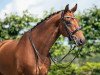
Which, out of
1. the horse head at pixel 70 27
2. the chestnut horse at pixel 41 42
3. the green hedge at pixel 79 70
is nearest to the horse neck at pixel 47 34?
the chestnut horse at pixel 41 42

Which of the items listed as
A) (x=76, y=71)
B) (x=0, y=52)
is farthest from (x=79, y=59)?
(x=0, y=52)

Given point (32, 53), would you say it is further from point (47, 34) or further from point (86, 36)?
point (86, 36)

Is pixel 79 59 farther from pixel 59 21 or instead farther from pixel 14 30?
pixel 59 21

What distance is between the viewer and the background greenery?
16.6 metres

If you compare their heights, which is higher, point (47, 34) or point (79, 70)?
point (47, 34)

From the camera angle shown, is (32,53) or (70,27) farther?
(32,53)

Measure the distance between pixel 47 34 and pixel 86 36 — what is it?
9028mm

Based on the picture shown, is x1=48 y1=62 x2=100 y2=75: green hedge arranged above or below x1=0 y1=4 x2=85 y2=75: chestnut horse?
below

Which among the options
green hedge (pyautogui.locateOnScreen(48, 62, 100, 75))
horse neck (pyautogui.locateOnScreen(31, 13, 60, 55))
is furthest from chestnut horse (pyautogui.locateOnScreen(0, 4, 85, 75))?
green hedge (pyautogui.locateOnScreen(48, 62, 100, 75))

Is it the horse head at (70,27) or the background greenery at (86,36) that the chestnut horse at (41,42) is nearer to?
the horse head at (70,27)

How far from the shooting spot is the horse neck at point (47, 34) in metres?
8.26

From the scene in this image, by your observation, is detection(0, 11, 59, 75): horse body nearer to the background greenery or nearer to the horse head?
the horse head

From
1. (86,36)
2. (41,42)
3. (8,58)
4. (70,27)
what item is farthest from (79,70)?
(70,27)

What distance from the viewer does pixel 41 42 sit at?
8336 mm
